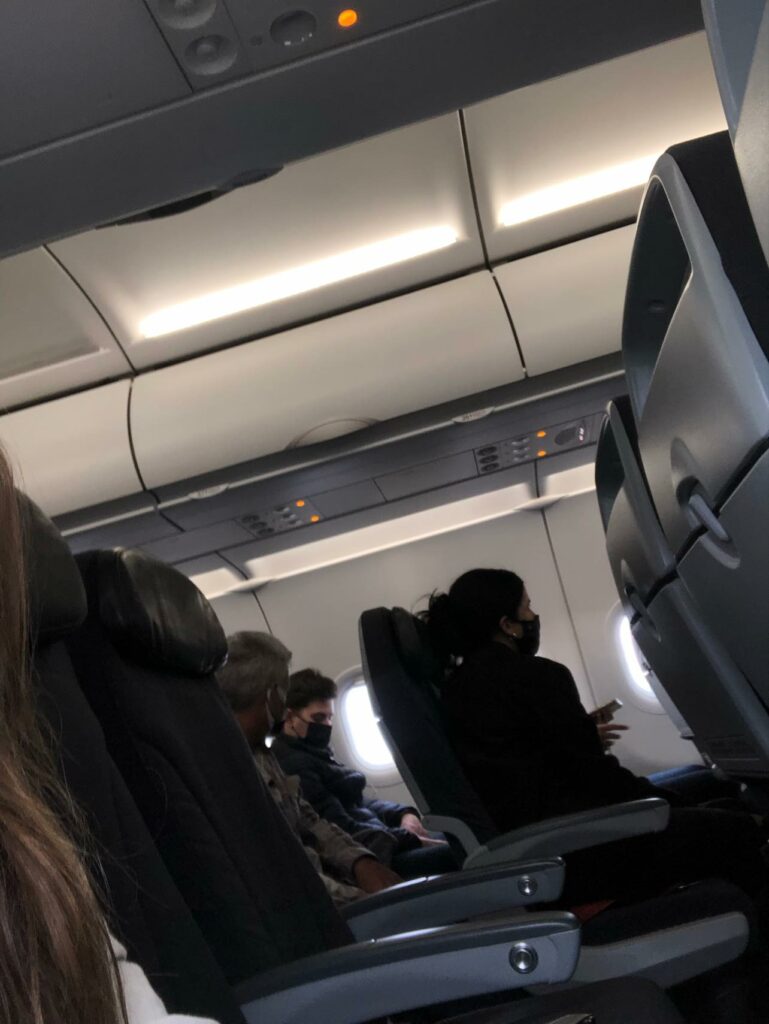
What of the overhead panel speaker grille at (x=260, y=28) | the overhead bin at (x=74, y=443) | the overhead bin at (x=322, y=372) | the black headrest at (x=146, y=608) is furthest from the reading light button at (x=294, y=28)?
the overhead bin at (x=74, y=443)

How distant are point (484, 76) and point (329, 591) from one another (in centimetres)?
A: 493

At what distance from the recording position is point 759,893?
118 inches

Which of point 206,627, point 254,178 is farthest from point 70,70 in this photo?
point 206,627

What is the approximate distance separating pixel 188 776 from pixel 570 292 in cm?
279

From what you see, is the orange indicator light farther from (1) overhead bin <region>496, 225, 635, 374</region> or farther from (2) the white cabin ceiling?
(1) overhead bin <region>496, 225, 635, 374</region>

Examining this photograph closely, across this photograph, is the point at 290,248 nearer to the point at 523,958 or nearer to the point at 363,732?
the point at 523,958

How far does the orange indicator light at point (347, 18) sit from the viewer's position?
1.97m

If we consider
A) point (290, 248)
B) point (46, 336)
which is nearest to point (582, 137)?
point (290, 248)

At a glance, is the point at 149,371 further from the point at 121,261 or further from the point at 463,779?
the point at 463,779

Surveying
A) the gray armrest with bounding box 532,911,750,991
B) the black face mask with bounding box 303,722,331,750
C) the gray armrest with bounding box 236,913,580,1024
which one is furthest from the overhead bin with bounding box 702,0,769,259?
the black face mask with bounding box 303,722,331,750

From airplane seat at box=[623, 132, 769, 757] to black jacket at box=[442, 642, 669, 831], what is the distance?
141 cm

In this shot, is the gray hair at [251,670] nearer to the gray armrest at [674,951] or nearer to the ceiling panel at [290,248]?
the ceiling panel at [290,248]

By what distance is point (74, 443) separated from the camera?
4.12 meters

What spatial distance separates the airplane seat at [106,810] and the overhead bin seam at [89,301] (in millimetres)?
2217
